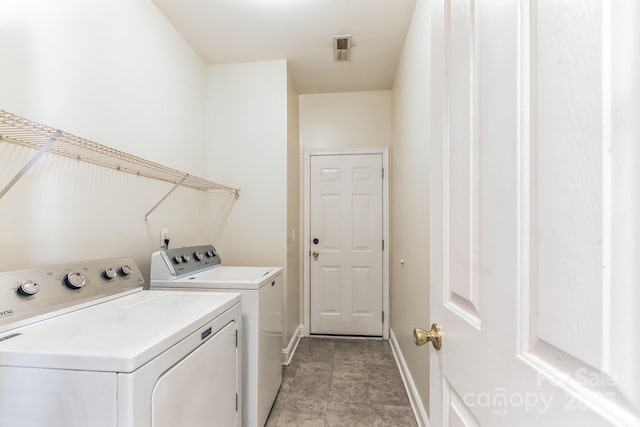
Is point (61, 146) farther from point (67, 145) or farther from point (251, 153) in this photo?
point (251, 153)

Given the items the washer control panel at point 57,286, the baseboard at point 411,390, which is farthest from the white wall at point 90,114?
the baseboard at point 411,390

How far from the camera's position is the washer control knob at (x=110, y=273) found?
130cm

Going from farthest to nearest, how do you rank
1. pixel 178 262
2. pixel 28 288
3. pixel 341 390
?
pixel 341 390 < pixel 178 262 < pixel 28 288

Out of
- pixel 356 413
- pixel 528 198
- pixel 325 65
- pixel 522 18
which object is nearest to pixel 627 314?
pixel 528 198

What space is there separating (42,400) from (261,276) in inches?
43.9

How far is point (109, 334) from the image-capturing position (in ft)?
2.81

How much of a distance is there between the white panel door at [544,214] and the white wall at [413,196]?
3.58 feet

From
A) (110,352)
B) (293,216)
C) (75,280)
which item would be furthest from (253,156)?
(110,352)

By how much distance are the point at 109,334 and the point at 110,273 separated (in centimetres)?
57

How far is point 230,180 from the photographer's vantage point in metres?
2.65

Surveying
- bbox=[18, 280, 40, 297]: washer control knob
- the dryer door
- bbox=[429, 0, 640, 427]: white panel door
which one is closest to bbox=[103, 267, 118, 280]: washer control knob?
bbox=[18, 280, 40, 297]: washer control knob

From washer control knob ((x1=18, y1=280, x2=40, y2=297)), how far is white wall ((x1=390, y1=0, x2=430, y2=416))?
1.71m

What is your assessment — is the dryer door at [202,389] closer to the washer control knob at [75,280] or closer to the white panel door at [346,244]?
the washer control knob at [75,280]

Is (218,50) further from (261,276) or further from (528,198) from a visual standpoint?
(528,198)
